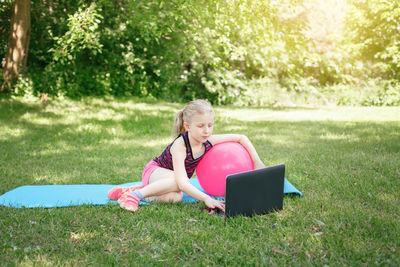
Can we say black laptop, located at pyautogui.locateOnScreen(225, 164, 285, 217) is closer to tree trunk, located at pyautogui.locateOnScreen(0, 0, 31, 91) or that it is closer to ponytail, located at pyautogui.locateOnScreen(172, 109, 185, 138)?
ponytail, located at pyautogui.locateOnScreen(172, 109, 185, 138)

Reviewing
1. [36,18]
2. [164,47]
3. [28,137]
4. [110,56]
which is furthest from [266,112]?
[36,18]

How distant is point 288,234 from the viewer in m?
2.92

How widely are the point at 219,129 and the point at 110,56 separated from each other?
6331 millimetres

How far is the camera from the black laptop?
10.1 feet

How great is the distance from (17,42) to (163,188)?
8652 millimetres

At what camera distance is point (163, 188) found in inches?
146

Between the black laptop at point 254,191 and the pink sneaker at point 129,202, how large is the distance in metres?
0.94

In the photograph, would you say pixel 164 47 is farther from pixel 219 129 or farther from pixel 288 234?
pixel 288 234

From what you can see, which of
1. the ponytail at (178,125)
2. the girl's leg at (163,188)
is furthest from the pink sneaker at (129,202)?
the ponytail at (178,125)

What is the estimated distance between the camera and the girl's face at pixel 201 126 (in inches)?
138

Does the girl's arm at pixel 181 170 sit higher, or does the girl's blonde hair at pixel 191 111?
the girl's blonde hair at pixel 191 111

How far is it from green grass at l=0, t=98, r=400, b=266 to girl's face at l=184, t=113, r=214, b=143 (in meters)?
0.73

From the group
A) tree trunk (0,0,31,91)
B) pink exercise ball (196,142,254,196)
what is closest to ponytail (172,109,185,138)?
pink exercise ball (196,142,254,196)

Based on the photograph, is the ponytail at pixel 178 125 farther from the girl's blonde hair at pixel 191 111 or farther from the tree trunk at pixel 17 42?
the tree trunk at pixel 17 42
